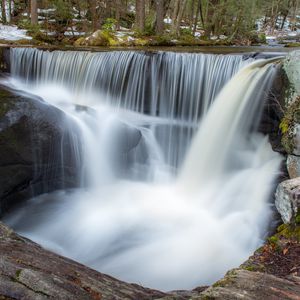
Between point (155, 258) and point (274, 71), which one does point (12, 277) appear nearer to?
point (155, 258)

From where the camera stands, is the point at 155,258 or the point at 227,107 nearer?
the point at 155,258

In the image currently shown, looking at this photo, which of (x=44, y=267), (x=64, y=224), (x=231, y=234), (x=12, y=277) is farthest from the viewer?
(x=64, y=224)

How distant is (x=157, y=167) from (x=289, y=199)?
406cm

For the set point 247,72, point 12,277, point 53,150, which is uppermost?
point 247,72

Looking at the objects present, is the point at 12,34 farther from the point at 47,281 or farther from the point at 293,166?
the point at 47,281

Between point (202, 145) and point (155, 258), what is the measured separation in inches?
125

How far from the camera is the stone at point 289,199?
3896 mm

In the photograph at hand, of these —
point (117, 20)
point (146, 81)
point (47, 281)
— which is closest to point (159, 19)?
point (117, 20)

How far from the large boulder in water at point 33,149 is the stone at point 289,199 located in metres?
4.19

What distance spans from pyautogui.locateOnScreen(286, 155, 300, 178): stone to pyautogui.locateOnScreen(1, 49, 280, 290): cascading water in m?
0.47

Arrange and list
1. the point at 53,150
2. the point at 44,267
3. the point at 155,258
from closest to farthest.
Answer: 1. the point at 44,267
2. the point at 155,258
3. the point at 53,150

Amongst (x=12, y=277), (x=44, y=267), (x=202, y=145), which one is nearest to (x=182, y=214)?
(x=202, y=145)

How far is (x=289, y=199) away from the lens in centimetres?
402

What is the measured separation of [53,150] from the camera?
22.1 feet
